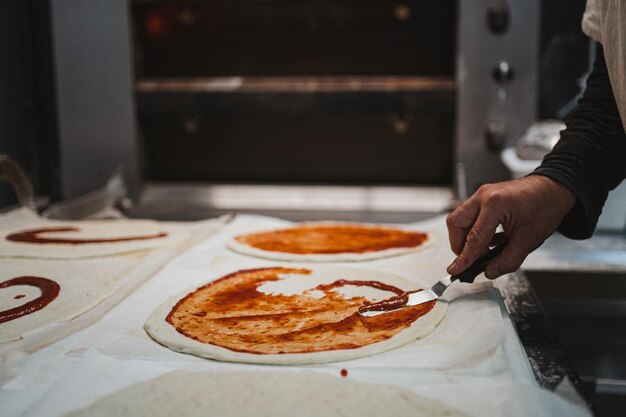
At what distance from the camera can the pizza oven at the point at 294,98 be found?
2756 millimetres

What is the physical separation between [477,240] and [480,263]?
6 cm

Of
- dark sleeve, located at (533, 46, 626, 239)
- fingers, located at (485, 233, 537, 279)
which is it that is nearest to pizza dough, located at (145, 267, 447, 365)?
fingers, located at (485, 233, 537, 279)

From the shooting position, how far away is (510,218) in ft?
4.27

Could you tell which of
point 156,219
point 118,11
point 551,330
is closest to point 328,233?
point 156,219

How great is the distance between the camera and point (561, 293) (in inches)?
80.4

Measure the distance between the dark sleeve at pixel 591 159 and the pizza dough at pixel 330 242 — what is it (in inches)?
21.4

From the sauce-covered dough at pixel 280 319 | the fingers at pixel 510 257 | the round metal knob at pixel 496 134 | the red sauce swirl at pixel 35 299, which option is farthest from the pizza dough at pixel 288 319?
the round metal knob at pixel 496 134

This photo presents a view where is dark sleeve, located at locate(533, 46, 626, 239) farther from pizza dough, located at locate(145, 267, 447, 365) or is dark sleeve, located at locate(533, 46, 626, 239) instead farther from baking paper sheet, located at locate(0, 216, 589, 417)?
pizza dough, located at locate(145, 267, 447, 365)

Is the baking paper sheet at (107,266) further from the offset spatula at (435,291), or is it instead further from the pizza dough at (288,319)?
the offset spatula at (435,291)

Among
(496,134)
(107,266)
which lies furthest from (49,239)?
(496,134)

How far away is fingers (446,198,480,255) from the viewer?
1331 mm

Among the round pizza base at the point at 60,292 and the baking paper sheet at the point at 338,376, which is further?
the round pizza base at the point at 60,292

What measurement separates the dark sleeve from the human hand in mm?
34

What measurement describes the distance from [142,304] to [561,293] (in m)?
1.34
